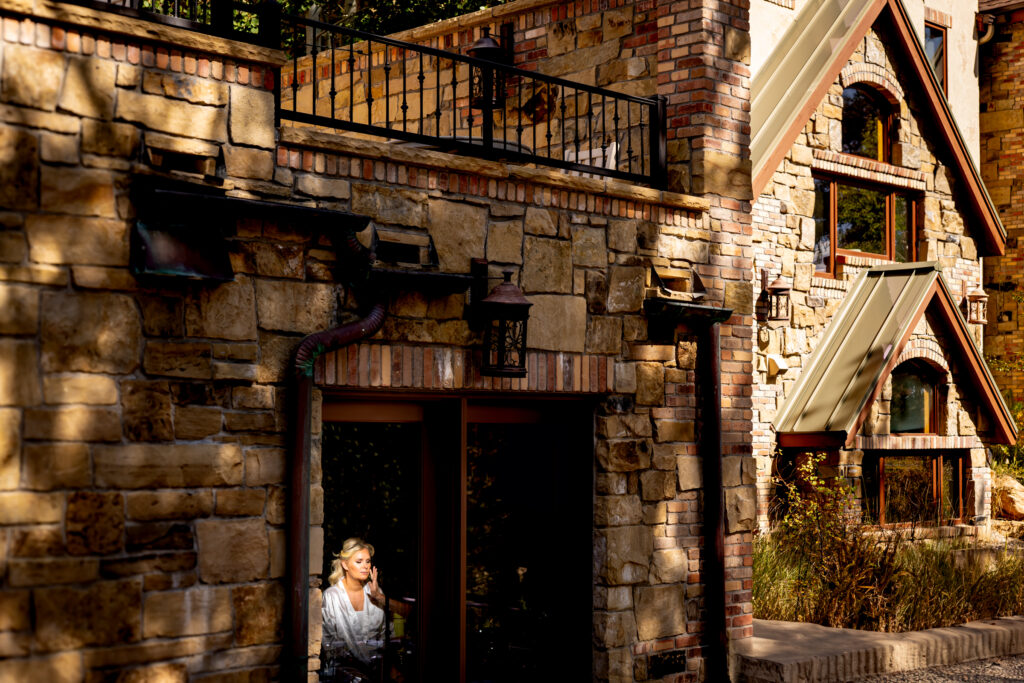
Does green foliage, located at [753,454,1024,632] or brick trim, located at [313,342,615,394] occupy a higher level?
brick trim, located at [313,342,615,394]

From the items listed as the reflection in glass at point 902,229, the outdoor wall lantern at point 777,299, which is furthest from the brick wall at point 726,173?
the reflection in glass at point 902,229

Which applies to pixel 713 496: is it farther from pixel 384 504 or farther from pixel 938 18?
pixel 938 18

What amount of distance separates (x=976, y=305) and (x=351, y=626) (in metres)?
14.0

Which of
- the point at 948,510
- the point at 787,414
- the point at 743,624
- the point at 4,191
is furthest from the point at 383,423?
the point at 948,510

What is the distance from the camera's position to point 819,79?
14.6 m

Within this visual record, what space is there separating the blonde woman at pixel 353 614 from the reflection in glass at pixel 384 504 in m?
0.05

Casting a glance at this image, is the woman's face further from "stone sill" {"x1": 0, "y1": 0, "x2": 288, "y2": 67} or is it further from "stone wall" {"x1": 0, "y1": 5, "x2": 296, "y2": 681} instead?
"stone sill" {"x1": 0, "y1": 0, "x2": 288, "y2": 67}

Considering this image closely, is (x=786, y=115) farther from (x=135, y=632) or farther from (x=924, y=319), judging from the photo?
(x=135, y=632)

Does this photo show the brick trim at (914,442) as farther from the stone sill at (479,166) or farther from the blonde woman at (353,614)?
the blonde woman at (353,614)

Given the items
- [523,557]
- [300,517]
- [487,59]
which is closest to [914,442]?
[487,59]

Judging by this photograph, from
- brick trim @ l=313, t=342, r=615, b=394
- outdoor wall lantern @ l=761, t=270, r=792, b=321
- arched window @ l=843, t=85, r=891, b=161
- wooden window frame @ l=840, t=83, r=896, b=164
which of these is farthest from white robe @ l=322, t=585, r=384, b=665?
wooden window frame @ l=840, t=83, r=896, b=164

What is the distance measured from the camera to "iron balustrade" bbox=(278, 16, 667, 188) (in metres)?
7.34

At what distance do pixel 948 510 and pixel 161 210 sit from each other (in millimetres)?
12805

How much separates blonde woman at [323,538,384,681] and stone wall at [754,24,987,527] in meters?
7.69
